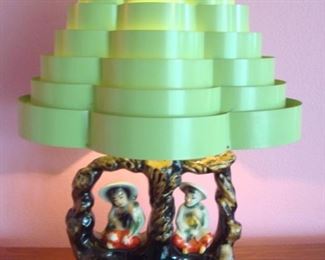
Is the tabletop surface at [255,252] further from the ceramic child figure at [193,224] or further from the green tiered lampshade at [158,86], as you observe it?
the green tiered lampshade at [158,86]

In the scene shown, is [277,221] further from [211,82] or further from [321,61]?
[211,82]

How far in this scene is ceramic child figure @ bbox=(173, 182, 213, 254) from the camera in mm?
634

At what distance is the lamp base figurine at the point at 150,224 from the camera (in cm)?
62

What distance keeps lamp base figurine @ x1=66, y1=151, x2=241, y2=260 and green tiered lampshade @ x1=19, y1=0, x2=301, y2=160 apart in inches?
3.5

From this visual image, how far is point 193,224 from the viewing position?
2.08ft

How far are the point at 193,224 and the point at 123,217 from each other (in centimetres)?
8

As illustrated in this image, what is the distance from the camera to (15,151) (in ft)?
2.65

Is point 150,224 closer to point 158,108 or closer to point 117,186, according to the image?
point 117,186

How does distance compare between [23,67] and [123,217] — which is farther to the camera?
[23,67]

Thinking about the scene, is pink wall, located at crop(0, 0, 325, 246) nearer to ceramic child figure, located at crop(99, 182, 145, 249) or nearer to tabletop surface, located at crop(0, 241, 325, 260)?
tabletop surface, located at crop(0, 241, 325, 260)

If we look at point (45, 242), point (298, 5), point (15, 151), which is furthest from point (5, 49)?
point (298, 5)

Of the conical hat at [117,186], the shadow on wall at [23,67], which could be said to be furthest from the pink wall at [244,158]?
the conical hat at [117,186]

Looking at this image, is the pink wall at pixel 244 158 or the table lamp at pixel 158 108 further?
the pink wall at pixel 244 158

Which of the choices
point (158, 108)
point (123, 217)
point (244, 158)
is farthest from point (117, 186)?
point (244, 158)
